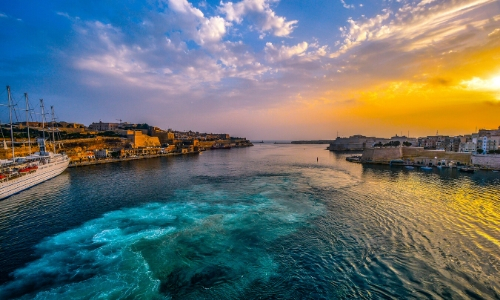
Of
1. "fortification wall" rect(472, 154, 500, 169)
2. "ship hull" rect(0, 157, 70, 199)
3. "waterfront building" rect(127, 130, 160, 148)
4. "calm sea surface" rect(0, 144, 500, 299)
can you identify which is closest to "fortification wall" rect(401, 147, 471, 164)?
"fortification wall" rect(472, 154, 500, 169)

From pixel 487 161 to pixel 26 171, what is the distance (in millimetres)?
70832

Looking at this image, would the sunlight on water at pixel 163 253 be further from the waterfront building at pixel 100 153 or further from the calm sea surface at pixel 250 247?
the waterfront building at pixel 100 153

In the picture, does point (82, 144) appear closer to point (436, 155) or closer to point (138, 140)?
point (138, 140)

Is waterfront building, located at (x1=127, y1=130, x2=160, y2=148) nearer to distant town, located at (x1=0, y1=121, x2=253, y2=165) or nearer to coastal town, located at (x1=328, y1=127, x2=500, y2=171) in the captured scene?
distant town, located at (x1=0, y1=121, x2=253, y2=165)

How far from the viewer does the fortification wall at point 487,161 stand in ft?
122

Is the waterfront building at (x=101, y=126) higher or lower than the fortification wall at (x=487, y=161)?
higher

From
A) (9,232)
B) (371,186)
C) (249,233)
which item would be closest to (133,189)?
(9,232)

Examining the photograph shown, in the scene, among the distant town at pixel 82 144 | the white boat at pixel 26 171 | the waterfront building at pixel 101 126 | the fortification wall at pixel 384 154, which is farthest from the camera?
the waterfront building at pixel 101 126

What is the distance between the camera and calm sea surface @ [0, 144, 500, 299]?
8.27 meters

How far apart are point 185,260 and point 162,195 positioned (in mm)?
13796

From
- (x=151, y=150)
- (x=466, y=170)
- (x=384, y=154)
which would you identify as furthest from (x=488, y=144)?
(x=151, y=150)

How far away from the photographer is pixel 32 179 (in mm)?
26047

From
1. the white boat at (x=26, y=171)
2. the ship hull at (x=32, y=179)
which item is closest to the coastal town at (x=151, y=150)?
the white boat at (x=26, y=171)

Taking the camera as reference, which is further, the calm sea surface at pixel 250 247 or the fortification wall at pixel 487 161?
the fortification wall at pixel 487 161
